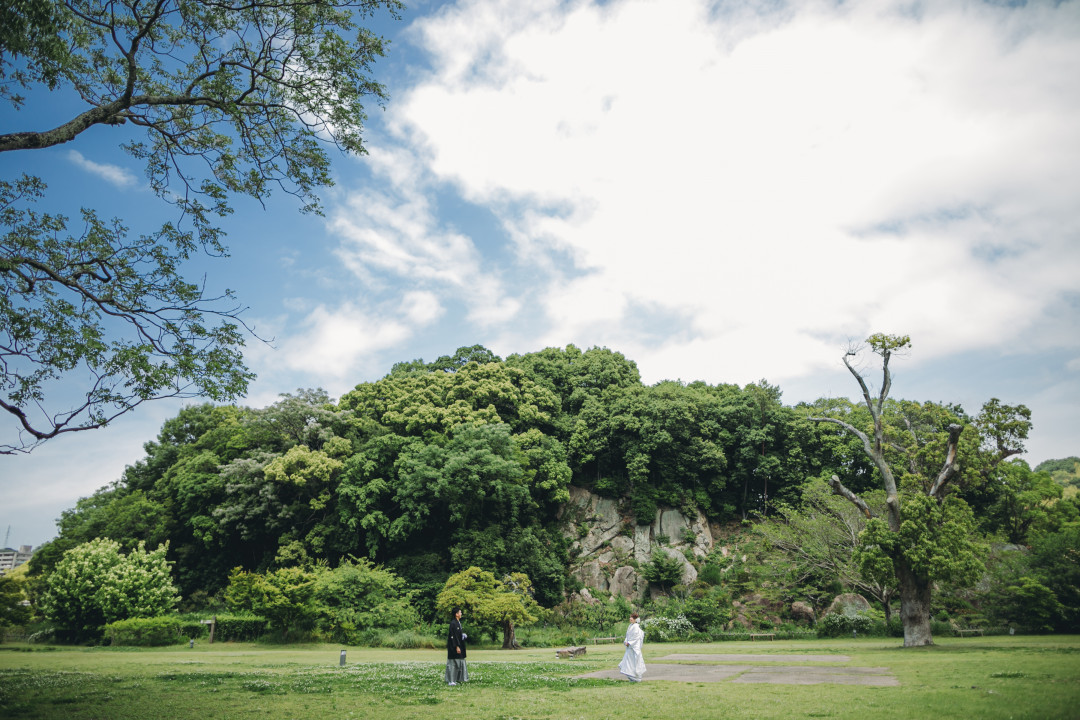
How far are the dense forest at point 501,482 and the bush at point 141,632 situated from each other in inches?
109

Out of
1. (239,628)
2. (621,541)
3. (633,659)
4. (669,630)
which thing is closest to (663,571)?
(621,541)

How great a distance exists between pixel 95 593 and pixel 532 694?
2704 centimetres

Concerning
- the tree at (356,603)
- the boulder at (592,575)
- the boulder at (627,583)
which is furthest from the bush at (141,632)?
the boulder at (627,583)

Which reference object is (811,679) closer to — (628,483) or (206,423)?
(628,483)

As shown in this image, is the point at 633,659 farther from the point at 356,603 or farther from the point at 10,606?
the point at 10,606

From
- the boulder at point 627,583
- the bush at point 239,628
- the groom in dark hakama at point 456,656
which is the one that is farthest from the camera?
the boulder at point 627,583

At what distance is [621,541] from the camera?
1447 inches

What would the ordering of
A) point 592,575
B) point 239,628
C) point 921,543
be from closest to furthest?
1. point 921,543
2. point 239,628
3. point 592,575

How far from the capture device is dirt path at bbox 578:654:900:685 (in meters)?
10.7

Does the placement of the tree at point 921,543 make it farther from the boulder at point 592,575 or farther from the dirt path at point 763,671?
the boulder at point 592,575

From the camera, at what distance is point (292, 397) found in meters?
36.2

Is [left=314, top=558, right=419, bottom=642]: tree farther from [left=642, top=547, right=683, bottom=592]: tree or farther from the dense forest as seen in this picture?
[left=642, top=547, right=683, bottom=592]: tree

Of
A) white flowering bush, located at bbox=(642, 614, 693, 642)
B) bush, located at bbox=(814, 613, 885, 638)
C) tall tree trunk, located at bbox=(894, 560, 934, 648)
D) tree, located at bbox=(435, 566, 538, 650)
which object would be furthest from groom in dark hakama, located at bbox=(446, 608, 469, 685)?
bush, located at bbox=(814, 613, 885, 638)

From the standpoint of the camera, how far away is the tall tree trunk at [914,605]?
57.6ft
